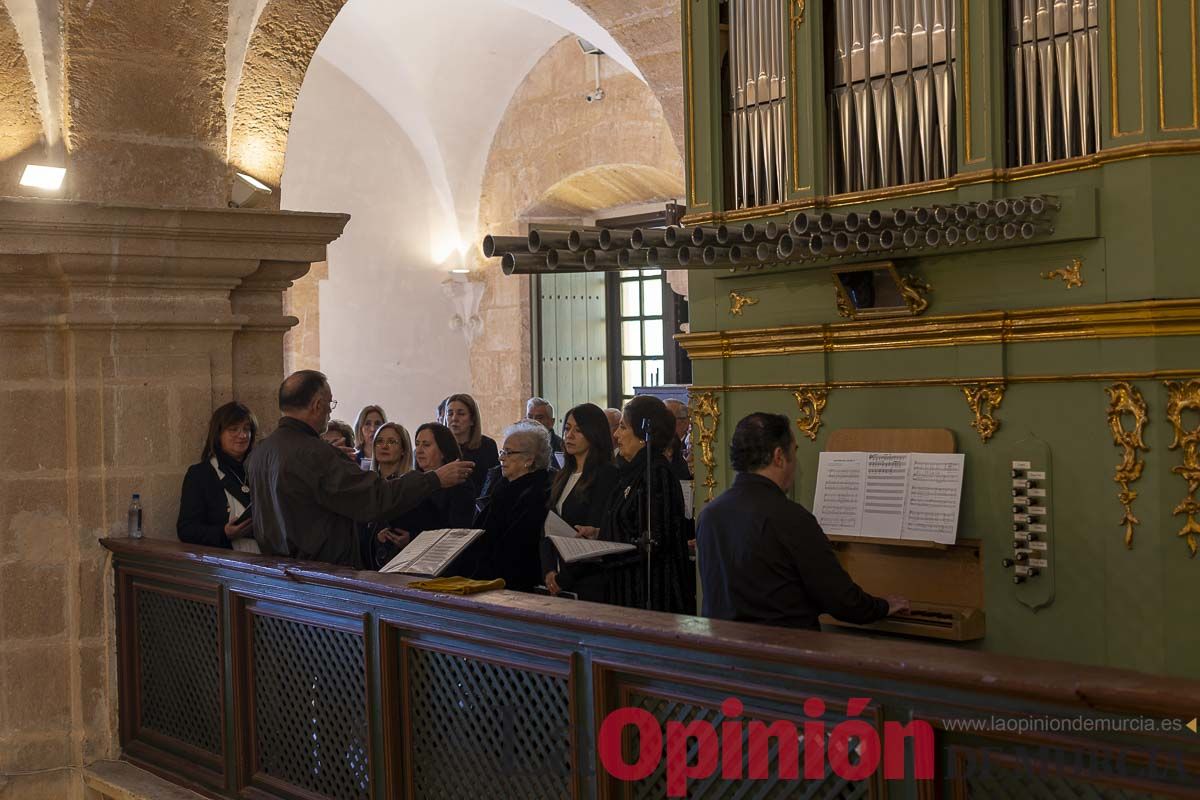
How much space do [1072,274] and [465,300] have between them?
11.8 meters

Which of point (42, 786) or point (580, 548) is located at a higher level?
point (580, 548)

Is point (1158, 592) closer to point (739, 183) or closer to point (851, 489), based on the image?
point (851, 489)

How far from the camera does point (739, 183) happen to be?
620 cm

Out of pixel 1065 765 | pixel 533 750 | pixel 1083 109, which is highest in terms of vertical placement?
pixel 1083 109

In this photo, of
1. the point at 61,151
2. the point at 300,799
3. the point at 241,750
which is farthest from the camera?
the point at 61,151

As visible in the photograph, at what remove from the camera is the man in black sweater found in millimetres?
4148

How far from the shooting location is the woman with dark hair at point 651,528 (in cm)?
575

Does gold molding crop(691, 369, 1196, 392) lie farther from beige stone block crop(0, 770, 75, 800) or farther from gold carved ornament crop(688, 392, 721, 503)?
beige stone block crop(0, 770, 75, 800)

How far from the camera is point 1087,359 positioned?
193 inches

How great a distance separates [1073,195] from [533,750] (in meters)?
2.74

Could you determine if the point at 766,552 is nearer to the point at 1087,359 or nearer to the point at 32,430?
the point at 1087,359

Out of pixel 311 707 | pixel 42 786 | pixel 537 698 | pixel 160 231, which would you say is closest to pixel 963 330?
pixel 537 698

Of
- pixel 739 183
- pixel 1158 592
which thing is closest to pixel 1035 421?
pixel 1158 592

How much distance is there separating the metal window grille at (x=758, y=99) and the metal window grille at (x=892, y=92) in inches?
9.2
